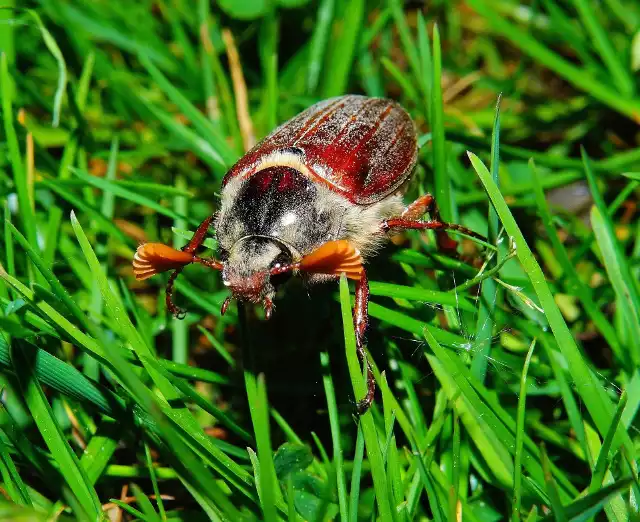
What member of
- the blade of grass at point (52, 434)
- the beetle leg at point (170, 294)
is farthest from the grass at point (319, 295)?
the beetle leg at point (170, 294)

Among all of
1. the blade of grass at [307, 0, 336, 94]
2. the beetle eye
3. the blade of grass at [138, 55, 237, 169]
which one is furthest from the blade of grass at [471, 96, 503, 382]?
the blade of grass at [307, 0, 336, 94]

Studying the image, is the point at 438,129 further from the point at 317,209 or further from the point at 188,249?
the point at 188,249

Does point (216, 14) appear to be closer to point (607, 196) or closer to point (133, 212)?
point (133, 212)

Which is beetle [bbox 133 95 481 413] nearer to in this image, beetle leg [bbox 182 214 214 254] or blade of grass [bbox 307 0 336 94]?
beetle leg [bbox 182 214 214 254]

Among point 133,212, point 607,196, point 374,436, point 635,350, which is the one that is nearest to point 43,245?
point 133,212

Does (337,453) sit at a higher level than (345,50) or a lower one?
lower

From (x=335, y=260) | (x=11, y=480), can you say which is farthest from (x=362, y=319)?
(x=11, y=480)
